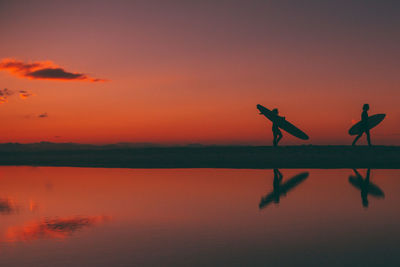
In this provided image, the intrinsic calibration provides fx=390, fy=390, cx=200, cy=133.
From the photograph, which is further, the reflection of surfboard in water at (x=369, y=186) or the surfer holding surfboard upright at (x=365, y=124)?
the surfer holding surfboard upright at (x=365, y=124)

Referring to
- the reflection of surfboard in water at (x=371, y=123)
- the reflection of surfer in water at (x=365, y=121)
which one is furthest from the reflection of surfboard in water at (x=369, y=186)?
the reflection of surfboard in water at (x=371, y=123)

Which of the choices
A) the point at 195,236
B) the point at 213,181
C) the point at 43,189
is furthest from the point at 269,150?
the point at 195,236

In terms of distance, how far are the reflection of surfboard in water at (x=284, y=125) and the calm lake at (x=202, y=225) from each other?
15832mm

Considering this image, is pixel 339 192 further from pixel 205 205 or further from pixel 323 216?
pixel 205 205

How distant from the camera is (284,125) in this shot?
1184 inches

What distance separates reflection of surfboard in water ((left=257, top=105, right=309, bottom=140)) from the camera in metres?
29.6

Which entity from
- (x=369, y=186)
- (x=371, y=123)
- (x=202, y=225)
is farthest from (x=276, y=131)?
(x=202, y=225)

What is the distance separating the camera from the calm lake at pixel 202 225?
5.81m

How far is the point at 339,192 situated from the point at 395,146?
19.8 m

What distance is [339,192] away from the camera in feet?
40.3

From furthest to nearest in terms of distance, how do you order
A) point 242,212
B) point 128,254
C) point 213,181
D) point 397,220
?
point 213,181, point 242,212, point 397,220, point 128,254

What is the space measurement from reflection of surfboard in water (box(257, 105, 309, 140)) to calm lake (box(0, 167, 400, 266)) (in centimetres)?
1583

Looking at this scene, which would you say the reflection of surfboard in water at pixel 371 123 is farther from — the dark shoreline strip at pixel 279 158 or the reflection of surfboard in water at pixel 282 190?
the reflection of surfboard in water at pixel 282 190

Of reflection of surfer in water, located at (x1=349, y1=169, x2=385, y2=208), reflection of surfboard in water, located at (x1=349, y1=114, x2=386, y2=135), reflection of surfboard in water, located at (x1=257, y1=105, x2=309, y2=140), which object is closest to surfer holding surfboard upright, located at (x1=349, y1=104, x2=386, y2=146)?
reflection of surfboard in water, located at (x1=349, y1=114, x2=386, y2=135)
